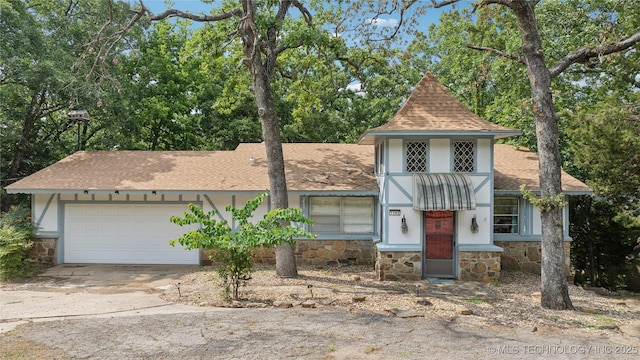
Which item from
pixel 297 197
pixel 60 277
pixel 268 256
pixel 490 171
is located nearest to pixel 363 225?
pixel 297 197

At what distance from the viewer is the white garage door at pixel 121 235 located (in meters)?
13.7

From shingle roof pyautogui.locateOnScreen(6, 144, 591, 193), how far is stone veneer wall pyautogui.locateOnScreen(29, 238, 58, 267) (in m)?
1.71

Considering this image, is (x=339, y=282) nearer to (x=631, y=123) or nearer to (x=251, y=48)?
(x=251, y=48)

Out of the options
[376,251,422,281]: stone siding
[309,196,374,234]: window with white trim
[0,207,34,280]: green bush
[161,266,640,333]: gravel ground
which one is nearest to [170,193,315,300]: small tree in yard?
[161,266,640,333]: gravel ground

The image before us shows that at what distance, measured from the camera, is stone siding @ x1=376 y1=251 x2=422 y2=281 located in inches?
454

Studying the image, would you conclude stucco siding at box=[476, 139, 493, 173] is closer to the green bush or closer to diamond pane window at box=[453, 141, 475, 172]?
diamond pane window at box=[453, 141, 475, 172]

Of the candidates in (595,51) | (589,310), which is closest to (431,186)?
(589,310)

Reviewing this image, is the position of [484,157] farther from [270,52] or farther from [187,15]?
[187,15]

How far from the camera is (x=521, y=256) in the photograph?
13.1 m

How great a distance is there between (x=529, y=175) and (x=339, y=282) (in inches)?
288

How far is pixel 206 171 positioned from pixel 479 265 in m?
9.14

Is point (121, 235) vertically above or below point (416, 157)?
below

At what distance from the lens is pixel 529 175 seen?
13609mm

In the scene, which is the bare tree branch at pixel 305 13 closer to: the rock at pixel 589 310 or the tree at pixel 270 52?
the tree at pixel 270 52
